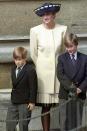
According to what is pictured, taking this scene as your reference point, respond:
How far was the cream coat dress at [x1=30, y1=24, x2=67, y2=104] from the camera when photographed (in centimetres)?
627

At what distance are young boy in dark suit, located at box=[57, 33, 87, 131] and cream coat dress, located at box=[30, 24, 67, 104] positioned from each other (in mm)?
262

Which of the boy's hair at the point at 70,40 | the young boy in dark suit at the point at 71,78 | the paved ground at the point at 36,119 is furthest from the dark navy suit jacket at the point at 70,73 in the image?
the paved ground at the point at 36,119

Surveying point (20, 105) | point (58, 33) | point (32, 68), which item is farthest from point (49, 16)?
point (20, 105)

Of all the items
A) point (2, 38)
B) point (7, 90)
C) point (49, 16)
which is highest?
point (49, 16)

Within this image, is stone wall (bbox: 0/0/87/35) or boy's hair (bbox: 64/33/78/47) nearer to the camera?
boy's hair (bbox: 64/33/78/47)

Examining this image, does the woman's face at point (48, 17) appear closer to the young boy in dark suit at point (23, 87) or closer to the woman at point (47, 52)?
the woman at point (47, 52)

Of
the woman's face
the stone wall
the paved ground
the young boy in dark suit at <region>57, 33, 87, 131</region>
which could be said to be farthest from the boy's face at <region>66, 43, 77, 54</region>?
the stone wall

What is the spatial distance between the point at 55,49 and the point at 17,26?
1491mm

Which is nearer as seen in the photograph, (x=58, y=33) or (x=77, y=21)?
(x=58, y=33)

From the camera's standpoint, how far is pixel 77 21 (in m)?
7.56

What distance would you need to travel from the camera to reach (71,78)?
5.96 m

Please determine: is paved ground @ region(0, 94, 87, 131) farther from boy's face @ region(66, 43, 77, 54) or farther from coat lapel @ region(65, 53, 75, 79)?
boy's face @ region(66, 43, 77, 54)

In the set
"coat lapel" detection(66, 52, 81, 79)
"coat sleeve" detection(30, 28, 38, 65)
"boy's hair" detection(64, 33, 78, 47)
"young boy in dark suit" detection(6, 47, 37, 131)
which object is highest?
"boy's hair" detection(64, 33, 78, 47)

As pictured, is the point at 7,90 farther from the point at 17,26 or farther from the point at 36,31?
the point at 36,31
